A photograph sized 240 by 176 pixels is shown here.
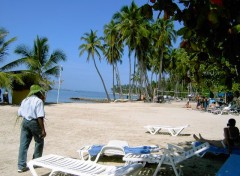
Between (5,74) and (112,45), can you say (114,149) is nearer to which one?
(5,74)

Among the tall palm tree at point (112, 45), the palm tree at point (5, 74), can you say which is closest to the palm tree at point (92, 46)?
the tall palm tree at point (112, 45)

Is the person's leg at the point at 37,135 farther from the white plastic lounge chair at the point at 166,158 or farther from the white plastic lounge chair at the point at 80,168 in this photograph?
the white plastic lounge chair at the point at 166,158

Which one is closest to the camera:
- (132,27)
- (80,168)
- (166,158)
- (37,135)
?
(80,168)

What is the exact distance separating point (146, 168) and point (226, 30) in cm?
435

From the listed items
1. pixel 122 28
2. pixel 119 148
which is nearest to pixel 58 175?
pixel 119 148

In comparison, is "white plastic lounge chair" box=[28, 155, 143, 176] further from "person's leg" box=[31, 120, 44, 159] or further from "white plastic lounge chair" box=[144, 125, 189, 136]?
"white plastic lounge chair" box=[144, 125, 189, 136]

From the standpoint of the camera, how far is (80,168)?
5008 mm

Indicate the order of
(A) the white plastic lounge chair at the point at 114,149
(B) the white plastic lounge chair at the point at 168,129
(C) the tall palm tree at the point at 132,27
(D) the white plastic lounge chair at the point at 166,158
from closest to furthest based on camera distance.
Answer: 1. (D) the white plastic lounge chair at the point at 166,158
2. (A) the white plastic lounge chair at the point at 114,149
3. (B) the white plastic lounge chair at the point at 168,129
4. (C) the tall palm tree at the point at 132,27

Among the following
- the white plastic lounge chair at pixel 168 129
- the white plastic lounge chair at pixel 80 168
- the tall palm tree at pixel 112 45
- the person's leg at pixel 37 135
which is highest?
the tall palm tree at pixel 112 45

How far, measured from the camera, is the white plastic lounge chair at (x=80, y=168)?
4699mm

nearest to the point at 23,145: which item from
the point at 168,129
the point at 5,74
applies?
the point at 168,129

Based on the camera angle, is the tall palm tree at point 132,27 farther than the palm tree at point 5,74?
Yes

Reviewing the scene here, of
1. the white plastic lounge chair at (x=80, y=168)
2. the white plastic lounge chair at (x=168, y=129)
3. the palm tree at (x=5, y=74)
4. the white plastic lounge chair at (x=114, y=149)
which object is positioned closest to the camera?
the white plastic lounge chair at (x=80, y=168)

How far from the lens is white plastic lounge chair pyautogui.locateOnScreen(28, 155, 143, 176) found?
470 centimetres
